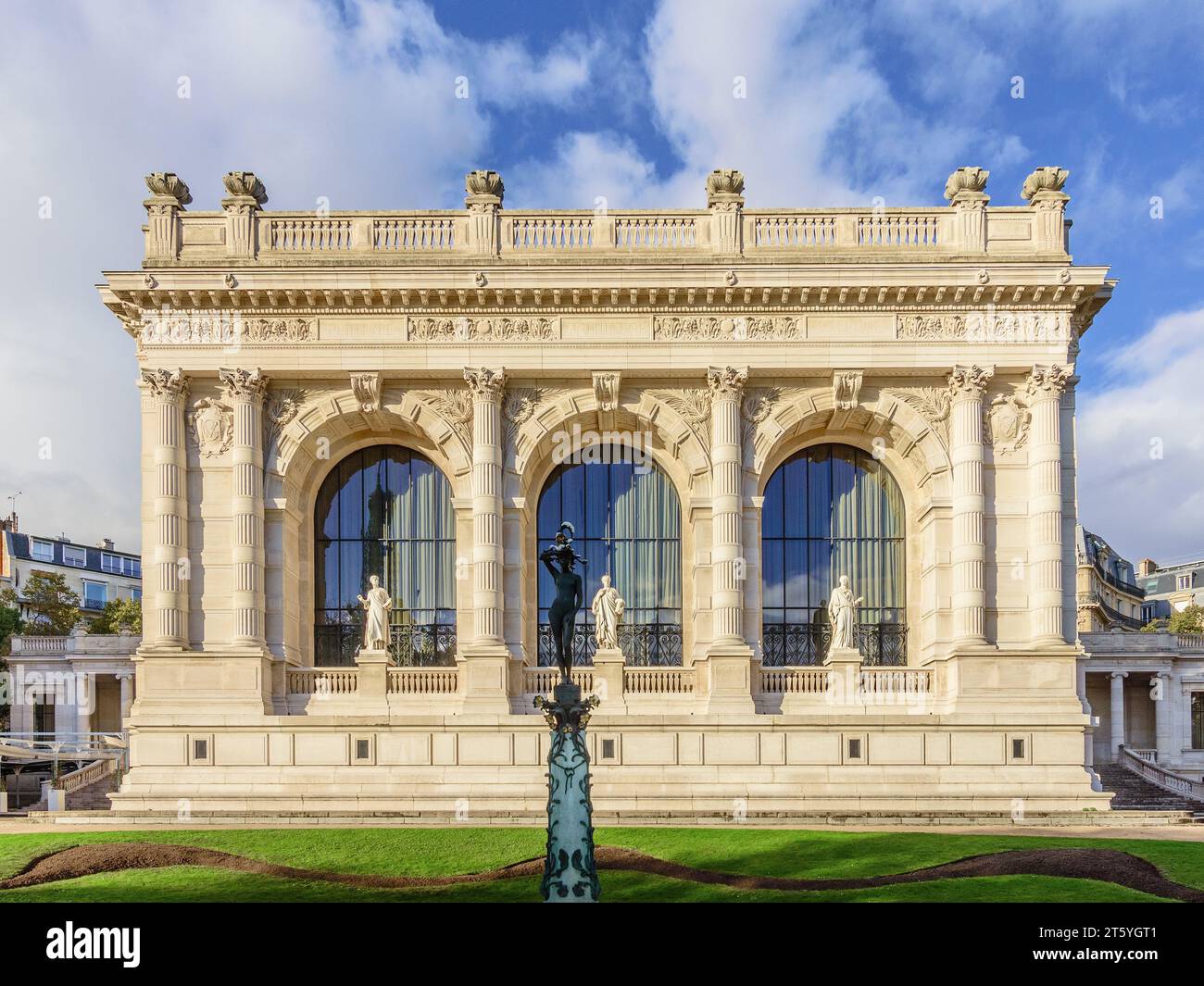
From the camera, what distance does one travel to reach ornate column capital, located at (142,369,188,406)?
37219mm

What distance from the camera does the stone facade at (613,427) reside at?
117 feet

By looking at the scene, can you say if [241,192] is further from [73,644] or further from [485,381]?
[73,644]

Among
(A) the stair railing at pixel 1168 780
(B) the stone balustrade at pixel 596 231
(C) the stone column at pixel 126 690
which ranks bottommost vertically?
(A) the stair railing at pixel 1168 780

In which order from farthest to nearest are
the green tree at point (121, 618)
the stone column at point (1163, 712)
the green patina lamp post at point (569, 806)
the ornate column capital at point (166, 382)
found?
the green tree at point (121, 618), the stone column at point (1163, 712), the ornate column capital at point (166, 382), the green patina lamp post at point (569, 806)

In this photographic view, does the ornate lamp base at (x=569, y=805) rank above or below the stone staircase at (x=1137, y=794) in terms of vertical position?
above

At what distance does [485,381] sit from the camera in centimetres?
3753

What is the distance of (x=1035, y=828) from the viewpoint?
3177 cm

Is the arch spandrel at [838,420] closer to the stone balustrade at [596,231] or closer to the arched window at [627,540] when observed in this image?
the arched window at [627,540]

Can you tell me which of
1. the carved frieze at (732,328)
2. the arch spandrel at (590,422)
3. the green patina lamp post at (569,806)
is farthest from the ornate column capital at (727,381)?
the green patina lamp post at (569,806)

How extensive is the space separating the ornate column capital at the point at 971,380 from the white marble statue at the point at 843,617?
22.8 feet

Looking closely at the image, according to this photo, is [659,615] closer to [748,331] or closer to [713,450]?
[713,450]

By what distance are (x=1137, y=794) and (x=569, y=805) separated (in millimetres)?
30026

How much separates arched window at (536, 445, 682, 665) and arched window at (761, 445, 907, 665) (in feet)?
10.5

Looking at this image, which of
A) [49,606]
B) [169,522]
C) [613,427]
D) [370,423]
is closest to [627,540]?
[613,427]
